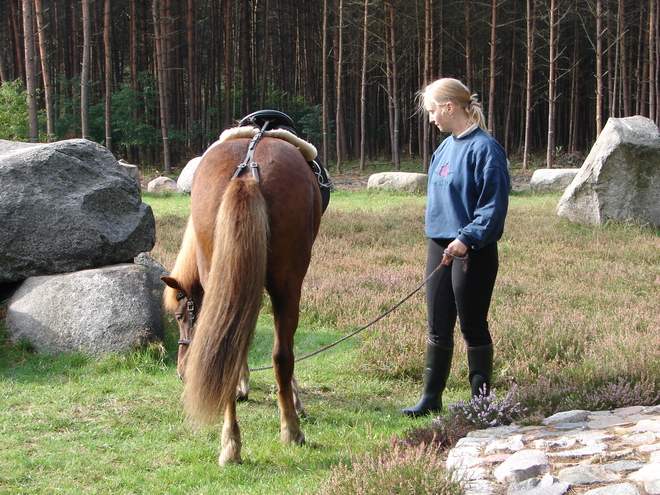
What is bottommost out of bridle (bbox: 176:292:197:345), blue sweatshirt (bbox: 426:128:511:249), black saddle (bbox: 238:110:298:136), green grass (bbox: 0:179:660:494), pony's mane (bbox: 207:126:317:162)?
green grass (bbox: 0:179:660:494)

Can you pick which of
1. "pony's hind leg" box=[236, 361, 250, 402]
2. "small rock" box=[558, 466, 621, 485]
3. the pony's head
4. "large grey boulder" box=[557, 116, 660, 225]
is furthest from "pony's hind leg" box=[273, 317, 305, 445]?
"large grey boulder" box=[557, 116, 660, 225]

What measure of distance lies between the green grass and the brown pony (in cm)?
36

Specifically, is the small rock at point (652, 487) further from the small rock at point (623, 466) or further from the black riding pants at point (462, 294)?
the black riding pants at point (462, 294)

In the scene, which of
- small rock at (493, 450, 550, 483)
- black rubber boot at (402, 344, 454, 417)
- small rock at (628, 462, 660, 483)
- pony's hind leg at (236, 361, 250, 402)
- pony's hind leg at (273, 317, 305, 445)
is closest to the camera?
small rock at (628, 462, 660, 483)

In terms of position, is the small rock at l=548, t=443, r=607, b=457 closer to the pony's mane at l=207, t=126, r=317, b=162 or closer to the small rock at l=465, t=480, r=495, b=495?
the small rock at l=465, t=480, r=495, b=495

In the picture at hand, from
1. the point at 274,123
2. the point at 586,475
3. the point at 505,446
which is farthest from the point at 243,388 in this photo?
the point at 586,475

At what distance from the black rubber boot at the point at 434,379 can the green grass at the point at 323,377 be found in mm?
138

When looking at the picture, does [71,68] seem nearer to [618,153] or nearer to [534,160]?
[534,160]

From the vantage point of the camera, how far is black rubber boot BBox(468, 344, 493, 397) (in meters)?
3.97

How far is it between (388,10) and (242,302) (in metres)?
24.8

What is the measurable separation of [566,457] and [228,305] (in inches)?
71.5

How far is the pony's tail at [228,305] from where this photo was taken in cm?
305

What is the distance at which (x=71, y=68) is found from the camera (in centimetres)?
3262

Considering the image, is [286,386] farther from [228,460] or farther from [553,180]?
[553,180]
